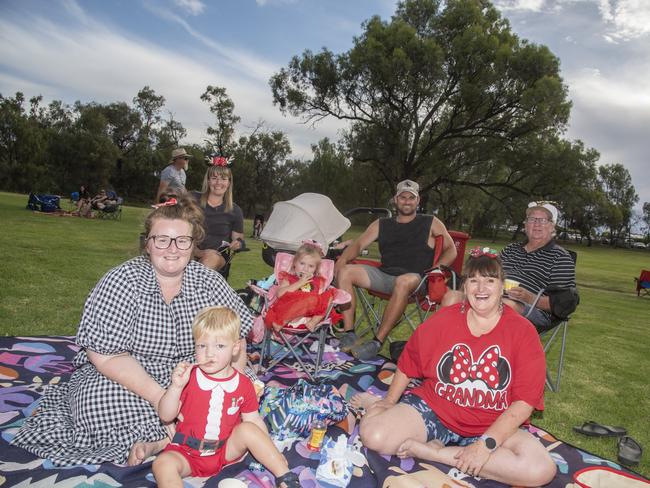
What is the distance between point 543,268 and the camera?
386 centimetres

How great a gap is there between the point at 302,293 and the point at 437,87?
535 inches

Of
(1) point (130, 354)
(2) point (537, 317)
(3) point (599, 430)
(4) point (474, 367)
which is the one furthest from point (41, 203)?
(3) point (599, 430)

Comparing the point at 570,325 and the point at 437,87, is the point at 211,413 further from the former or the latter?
the point at 437,87

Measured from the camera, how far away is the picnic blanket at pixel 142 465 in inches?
73.8

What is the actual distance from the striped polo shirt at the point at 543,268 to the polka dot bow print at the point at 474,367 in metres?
1.65

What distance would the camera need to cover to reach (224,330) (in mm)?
1773

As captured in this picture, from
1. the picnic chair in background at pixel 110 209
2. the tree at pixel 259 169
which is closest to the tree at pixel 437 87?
the picnic chair in background at pixel 110 209

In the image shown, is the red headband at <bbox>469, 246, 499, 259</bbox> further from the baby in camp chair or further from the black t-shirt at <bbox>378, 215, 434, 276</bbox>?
the black t-shirt at <bbox>378, 215, 434, 276</bbox>

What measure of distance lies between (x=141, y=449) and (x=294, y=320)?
1.62m

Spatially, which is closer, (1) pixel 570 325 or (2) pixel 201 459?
(2) pixel 201 459

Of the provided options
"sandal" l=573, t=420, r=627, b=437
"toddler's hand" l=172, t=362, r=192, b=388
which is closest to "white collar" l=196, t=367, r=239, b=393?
"toddler's hand" l=172, t=362, r=192, b=388

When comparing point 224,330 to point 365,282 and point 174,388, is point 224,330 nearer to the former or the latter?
point 174,388

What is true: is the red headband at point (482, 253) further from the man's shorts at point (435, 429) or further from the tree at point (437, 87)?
the tree at point (437, 87)

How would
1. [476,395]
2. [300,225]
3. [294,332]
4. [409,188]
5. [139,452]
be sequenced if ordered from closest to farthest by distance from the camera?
1. [139,452]
2. [476,395]
3. [294,332]
4. [300,225]
5. [409,188]
